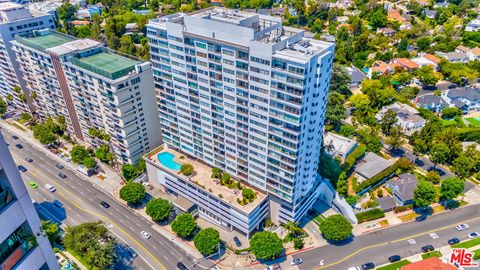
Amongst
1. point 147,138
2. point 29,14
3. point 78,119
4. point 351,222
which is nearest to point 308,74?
point 351,222

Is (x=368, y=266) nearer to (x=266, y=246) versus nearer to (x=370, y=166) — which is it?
(x=266, y=246)

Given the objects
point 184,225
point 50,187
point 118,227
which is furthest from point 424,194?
point 50,187

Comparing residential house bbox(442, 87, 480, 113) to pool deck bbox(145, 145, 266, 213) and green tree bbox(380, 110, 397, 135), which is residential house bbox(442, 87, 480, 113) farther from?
pool deck bbox(145, 145, 266, 213)

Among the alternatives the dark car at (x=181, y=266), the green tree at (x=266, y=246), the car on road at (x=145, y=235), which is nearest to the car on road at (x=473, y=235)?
the green tree at (x=266, y=246)

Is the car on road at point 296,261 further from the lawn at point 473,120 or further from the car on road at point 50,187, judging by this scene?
the lawn at point 473,120

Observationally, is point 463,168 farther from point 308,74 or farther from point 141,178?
point 141,178
